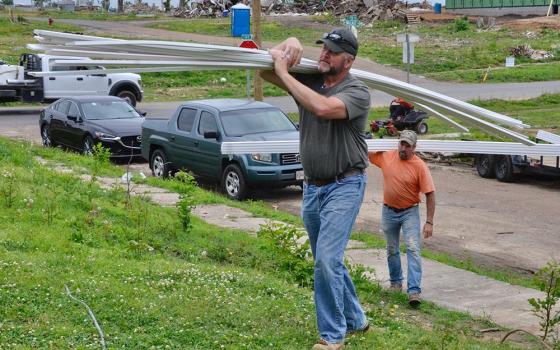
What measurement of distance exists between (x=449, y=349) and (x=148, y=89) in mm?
33297

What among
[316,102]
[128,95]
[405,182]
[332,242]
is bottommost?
[128,95]

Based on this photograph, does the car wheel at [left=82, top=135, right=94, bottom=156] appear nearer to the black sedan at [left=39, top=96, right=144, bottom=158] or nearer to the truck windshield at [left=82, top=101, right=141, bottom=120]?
the black sedan at [left=39, top=96, right=144, bottom=158]

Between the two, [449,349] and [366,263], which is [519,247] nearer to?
[366,263]

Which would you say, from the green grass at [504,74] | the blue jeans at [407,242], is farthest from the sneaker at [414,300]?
the green grass at [504,74]

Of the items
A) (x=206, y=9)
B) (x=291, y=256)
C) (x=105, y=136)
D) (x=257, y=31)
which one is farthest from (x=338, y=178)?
(x=206, y=9)

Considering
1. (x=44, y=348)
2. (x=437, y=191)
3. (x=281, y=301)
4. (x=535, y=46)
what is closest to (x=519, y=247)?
(x=437, y=191)

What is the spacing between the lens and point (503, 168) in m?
18.9

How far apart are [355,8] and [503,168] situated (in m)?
56.1

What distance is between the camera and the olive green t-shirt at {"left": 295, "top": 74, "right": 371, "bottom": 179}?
6023 mm

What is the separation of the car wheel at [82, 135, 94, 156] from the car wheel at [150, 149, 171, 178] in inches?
101

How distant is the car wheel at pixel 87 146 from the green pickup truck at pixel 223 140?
2372 millimetres

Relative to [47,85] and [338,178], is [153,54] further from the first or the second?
[47,85]

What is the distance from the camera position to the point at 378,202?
16266mm

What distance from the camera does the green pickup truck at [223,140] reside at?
1638cm
